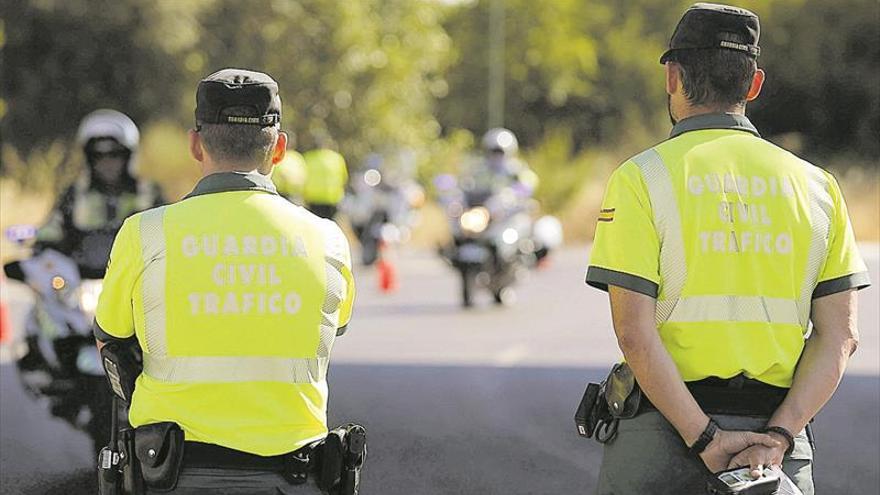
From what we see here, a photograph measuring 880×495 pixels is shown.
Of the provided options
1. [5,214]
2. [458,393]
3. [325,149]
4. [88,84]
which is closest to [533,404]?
[458,393]

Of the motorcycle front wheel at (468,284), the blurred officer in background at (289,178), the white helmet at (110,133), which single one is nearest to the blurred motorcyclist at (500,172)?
the motorcycle front wheel at (468,284)

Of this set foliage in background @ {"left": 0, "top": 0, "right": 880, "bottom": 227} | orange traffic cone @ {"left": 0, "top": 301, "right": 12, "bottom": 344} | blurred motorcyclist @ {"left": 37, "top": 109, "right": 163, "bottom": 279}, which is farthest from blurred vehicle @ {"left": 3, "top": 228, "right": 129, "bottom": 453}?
foliage in background @ {"left": 0, "top": 0, "right": 880, "bottom": 227}

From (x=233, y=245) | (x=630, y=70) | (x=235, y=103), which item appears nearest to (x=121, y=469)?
(x=233, y=245)

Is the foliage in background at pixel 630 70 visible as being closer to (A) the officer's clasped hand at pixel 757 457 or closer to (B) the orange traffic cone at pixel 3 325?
(B) the orange traffic cone at pixel 3 325

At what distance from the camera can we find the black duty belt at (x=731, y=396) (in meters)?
3.59

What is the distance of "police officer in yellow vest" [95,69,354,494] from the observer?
11.8ft

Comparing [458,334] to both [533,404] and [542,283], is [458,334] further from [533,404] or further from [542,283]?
[542,283]

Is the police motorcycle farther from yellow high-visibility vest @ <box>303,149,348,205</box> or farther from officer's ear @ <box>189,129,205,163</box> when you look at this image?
officer's ear @ <box>189,129,205,163</box>

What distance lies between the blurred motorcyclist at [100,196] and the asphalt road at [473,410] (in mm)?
1124

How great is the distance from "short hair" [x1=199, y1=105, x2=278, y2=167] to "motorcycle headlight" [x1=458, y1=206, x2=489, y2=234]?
472 inches

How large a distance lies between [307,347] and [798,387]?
1.13m

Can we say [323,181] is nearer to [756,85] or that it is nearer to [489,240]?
[489,240]

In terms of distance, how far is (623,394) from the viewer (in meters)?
3.66

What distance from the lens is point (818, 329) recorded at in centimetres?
370
